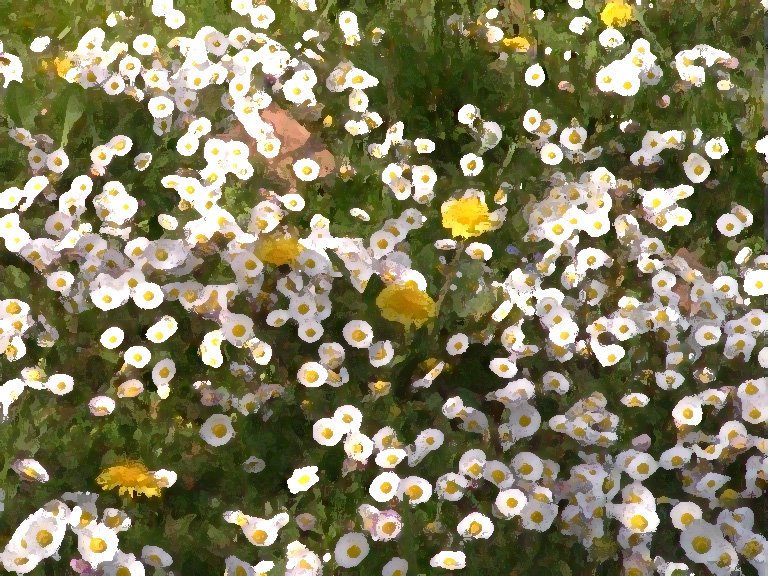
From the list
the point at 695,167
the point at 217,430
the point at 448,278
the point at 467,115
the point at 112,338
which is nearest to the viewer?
the point at 217,430

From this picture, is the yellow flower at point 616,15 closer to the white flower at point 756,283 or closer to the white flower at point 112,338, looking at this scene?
the white flower at point 756,283

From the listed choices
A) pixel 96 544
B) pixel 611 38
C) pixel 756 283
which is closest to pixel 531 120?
pixel 611 38

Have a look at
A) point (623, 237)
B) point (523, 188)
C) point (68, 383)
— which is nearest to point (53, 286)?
point (68, 383)

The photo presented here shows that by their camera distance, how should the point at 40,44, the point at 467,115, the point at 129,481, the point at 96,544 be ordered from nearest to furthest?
the point at 96,544 → the point at 129,481 → the point at 467,115 → the point at 40,44

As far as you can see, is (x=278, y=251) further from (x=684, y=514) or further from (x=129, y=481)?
(x=684, y=514)

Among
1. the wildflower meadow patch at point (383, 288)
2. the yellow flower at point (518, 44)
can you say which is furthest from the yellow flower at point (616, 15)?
the yellow flower at point (518, 44)

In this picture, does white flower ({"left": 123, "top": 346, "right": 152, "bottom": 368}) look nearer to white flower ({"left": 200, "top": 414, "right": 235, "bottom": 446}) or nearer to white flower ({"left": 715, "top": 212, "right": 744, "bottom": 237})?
white flower ({"left": 200, "top": 414, "right": 235, "bottom": 446})

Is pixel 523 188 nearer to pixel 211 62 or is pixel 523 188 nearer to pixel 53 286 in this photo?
pixel 211 62
